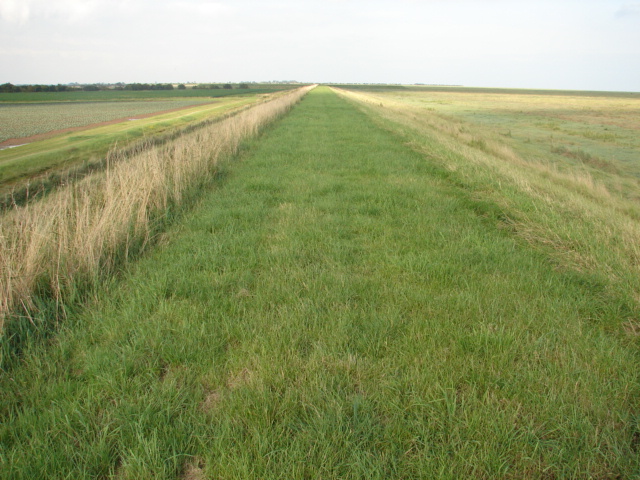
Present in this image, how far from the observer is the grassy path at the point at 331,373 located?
6.28ft

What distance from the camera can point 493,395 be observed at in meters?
2.24

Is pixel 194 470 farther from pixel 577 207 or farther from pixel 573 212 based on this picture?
pixel 577 207

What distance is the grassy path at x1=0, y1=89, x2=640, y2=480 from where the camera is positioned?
1914 millimetres

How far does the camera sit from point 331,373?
8.22ft

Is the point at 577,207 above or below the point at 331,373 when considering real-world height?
above

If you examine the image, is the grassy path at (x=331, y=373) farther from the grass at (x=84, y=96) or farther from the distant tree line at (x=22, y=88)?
the distant tree line at (x=22, y=88)

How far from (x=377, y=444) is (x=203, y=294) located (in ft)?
Result: 7.39

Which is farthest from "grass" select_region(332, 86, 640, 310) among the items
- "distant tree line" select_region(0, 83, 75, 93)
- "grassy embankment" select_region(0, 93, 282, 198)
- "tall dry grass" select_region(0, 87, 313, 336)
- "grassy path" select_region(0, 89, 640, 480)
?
"distant tree line" select_region(0, 83, 75, 93)

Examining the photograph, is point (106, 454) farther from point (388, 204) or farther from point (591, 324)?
point (388, 204)

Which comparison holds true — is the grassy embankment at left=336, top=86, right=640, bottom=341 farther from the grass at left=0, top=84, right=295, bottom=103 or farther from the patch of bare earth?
the grass at left=0, top=84, right=295, bottom=103

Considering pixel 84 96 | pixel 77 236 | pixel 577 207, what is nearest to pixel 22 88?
pixel 84 96

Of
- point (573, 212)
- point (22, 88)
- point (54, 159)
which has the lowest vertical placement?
point (573, 212)

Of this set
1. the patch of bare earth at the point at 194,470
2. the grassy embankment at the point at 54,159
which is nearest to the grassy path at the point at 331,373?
the patch of bare earth at the point at 194,470

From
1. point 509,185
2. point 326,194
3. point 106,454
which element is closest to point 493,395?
point 106,454
